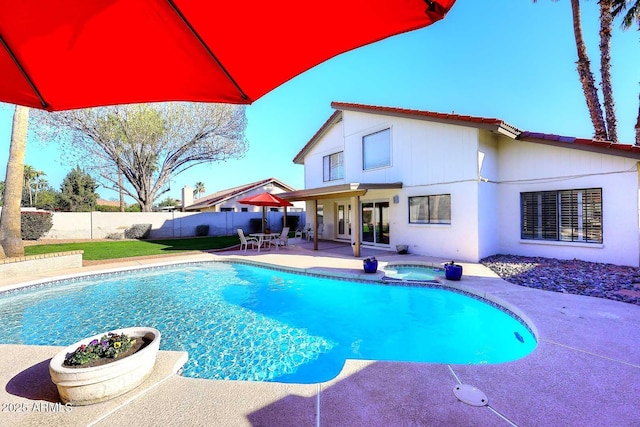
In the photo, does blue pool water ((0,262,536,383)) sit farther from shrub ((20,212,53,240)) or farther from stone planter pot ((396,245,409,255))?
shrub ((20,212,53,240))

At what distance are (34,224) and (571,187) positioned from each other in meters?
28.6

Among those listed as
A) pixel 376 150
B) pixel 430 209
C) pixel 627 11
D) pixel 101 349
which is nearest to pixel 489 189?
pixel 430 209

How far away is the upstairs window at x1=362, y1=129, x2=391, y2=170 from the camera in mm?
14281

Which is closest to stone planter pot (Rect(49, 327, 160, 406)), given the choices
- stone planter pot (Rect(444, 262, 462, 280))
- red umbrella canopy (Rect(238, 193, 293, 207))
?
stone planter pot (Rect(444, 262, 462, 280))

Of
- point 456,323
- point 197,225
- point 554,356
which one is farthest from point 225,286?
point 197,225

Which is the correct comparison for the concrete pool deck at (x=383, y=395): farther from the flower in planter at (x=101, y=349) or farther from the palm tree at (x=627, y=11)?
the palm tree at (x=627, y=11)

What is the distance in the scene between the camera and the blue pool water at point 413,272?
9234 millimetres

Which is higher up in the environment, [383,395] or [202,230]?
[202,230]

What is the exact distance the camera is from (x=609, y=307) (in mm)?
5672

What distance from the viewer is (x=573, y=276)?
8.10m

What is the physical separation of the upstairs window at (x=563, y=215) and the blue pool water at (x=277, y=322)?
19.9ft

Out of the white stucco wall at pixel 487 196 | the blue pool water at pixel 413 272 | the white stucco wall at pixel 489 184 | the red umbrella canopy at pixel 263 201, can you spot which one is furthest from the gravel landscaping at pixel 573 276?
the red umbrella canopy at pixel 263 201

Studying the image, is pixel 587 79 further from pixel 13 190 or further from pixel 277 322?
pixel 13 190

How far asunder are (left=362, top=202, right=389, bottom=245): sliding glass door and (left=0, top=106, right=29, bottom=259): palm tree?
15.4 meters
